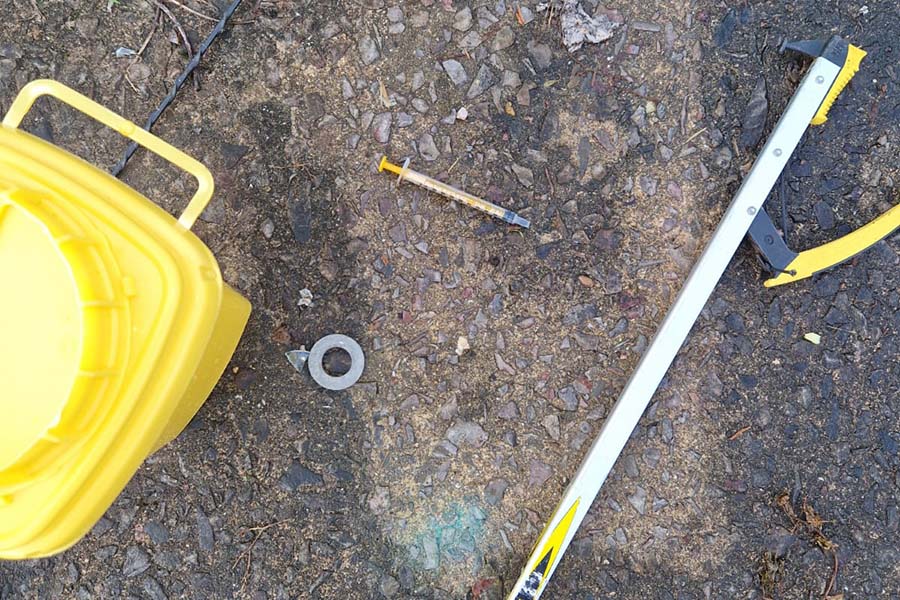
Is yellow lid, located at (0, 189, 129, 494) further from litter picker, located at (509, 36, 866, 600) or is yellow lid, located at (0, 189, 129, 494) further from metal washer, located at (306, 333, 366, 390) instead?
Answer: litter picker, located at (509, 36, 866, 600)

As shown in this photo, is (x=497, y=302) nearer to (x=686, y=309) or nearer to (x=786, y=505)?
(x=686, y=309)

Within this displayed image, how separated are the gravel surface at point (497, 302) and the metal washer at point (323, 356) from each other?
0.09ft

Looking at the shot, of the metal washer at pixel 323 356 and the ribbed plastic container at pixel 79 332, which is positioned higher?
the ribbed plastic container at pixel 79 332

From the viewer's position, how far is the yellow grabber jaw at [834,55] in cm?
169

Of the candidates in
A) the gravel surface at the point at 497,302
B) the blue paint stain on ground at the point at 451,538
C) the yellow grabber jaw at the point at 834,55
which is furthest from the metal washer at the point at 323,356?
the yellow grabber jaw at the point at 834,55

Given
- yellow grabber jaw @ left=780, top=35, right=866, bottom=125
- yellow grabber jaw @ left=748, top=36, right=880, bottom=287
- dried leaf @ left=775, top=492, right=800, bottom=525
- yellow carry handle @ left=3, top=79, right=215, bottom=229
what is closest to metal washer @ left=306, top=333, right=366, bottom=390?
yellow carry handle @ left=3, top=79, right=215, bottom=229

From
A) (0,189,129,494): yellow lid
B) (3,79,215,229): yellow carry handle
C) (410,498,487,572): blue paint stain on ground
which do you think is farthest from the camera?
(410,498,487,572): blue paint stain on ground

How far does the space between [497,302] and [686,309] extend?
20.4 inches

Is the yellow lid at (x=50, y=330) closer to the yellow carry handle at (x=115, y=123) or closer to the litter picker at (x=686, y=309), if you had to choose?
the yellow carry handle at (x=115, y=123)

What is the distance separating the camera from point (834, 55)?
170cm

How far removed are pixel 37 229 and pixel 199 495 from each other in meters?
0.92

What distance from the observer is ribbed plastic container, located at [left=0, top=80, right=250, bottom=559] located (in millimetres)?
1148

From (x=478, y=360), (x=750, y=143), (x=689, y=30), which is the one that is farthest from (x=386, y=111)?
(x=750, y=143)

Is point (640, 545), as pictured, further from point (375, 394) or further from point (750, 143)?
point (750, 143)
